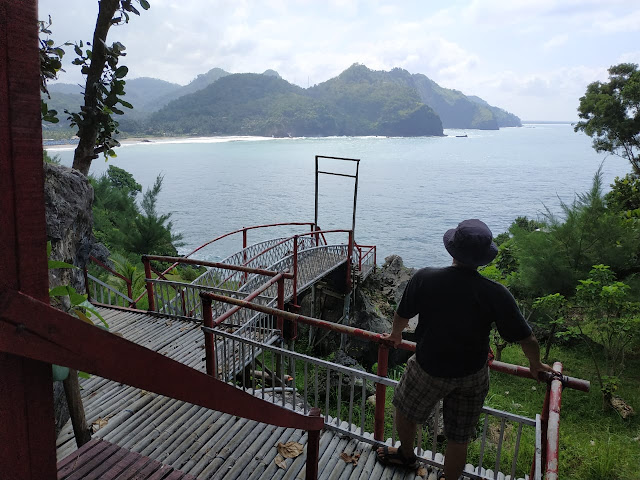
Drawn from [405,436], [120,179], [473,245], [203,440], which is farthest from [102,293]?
[120,179]

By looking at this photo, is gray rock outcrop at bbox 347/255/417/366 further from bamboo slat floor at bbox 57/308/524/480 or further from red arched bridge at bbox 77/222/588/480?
bamboo slat floor at bbox 57/308/524/480

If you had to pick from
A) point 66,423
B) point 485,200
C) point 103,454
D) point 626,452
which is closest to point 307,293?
point 626,452

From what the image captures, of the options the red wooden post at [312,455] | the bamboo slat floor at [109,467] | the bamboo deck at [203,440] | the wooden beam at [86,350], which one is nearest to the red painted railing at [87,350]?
the wooden beam at [86,350]

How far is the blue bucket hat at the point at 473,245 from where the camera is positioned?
2689 mm

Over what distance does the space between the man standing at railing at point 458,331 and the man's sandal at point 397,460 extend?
19.2 inches

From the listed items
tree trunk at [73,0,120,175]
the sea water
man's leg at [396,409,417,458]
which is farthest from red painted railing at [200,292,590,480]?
the sea water

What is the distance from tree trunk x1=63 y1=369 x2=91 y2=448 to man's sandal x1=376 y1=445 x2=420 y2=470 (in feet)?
7.47

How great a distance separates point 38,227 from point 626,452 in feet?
29.8

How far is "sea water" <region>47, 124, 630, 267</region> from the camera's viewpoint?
56562 millimetres

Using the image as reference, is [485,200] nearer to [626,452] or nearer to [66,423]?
[626,452]

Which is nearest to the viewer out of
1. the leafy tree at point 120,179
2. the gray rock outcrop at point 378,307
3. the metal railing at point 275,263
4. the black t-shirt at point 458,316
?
the black t-shirt at point 458,316

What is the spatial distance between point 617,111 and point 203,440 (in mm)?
22851

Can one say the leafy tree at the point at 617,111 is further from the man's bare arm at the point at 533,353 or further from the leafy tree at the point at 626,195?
the man's bare arm at the point at 533,353

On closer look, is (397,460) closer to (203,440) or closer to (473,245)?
(203,440)
